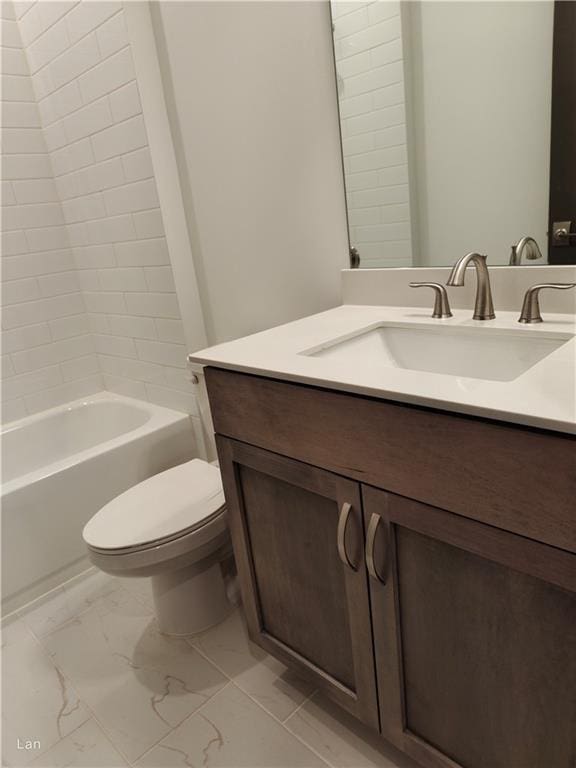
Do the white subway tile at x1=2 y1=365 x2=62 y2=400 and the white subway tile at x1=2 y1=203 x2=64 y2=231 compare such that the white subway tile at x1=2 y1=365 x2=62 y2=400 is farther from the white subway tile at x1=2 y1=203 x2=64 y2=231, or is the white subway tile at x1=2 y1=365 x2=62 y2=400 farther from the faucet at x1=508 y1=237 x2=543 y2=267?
the faucet at x1=508 y1=237 x2=543 y2=267

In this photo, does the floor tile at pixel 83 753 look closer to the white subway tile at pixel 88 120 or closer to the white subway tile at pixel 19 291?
the white subway tile at pixel 19 291

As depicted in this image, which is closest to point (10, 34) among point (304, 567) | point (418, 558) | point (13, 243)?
point (13, 243)

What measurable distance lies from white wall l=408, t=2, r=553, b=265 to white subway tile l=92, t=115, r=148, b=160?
0.82 m

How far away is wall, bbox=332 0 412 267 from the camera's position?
4.51ft

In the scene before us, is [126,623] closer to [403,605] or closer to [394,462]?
[403,605]

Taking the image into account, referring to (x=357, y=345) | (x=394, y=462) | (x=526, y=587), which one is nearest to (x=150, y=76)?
(x=357, y=345)

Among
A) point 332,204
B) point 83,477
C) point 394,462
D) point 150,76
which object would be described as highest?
point 150,76

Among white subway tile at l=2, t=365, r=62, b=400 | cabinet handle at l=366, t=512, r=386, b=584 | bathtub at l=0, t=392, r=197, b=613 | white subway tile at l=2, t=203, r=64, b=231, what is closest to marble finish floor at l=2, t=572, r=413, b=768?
bathtub at l=0, t=392, r=197, b=613

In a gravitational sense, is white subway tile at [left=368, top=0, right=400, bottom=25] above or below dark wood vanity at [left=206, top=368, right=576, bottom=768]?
above

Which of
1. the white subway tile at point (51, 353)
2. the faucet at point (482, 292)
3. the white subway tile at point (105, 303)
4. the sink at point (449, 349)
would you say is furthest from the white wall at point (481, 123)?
the white subway tile at point (51, 353)

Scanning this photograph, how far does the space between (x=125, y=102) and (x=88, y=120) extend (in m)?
0.31

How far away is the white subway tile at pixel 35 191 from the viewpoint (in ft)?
6.94

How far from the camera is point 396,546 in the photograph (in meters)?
0.89

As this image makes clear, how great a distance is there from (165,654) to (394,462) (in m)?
1.09
